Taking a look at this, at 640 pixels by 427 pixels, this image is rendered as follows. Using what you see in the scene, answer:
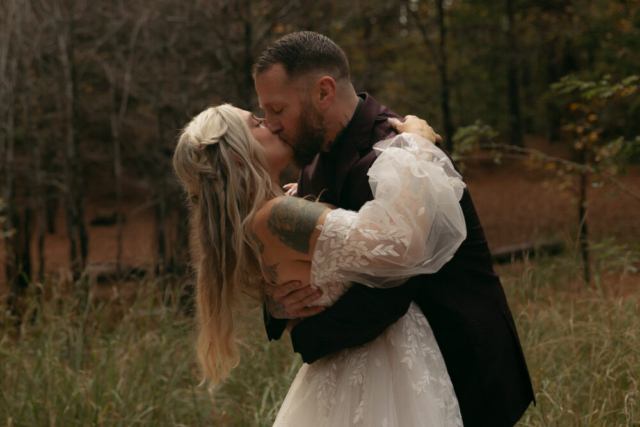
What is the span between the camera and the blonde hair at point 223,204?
1.92m

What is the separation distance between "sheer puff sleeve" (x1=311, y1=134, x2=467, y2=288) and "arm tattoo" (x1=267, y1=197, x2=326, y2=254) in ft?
0.14

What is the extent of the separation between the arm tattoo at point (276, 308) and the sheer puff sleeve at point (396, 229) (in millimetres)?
252

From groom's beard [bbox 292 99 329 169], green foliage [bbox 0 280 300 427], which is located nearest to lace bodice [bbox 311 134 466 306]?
groom's beard [bbox 292 99 329 169]

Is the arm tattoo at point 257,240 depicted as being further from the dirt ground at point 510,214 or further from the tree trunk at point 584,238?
the dirt ground at point 510,214

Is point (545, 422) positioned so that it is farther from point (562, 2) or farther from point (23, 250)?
point (562, 2)

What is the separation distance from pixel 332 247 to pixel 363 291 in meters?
0.19

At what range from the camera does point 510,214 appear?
13.4 m

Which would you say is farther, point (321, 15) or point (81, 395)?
point (321, 15)

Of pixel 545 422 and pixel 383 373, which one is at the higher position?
pixel 383 373

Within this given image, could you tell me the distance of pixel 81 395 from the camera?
11.1ft

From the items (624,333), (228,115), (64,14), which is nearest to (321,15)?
(64,14)

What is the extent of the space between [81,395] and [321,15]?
576cm

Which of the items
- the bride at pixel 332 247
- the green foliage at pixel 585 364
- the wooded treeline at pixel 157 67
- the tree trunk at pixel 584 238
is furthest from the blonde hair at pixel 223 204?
the tree trunk at pixel 584 238

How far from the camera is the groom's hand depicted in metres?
1.95
